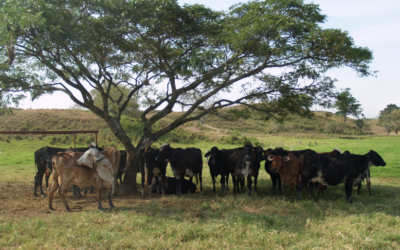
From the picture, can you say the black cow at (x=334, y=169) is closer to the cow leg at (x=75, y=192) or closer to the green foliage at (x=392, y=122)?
the cow leg at (x=75, y=192)

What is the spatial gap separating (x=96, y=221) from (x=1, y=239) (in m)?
1.66

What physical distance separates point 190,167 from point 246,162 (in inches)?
79.4

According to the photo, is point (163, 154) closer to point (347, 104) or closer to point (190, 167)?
point (190, 167)

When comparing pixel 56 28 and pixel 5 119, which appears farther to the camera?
pixel 5 119

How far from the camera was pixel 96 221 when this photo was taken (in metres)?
6.15

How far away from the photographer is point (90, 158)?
24.8 feet

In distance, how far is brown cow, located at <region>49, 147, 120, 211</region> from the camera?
740 cm

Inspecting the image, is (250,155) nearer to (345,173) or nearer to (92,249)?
(345,173)

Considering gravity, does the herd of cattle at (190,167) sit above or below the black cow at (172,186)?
above

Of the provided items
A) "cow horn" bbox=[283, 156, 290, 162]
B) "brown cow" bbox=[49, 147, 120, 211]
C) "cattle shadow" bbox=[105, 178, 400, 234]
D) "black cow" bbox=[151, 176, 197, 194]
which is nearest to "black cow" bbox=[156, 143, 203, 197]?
"black cow" bbox=[151, 176, 197, 194]

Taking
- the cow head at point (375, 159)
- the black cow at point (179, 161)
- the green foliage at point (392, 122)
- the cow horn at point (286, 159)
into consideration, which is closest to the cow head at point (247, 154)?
the cow horn at point (286, 159)

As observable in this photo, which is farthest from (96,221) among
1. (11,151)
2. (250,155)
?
(11,151)

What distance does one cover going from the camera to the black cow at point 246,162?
9234mm

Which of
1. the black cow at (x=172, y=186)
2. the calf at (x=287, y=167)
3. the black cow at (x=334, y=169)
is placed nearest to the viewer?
the black cow at (x=334, y=169)
